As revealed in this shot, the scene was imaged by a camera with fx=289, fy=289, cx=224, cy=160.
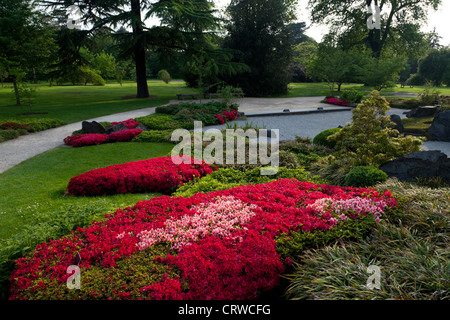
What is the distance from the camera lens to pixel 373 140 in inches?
242

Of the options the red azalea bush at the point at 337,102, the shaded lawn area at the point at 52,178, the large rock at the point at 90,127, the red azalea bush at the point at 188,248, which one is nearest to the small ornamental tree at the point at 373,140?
the red azalea bush at the point at 188,248

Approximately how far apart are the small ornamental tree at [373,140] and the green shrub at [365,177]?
685 mm

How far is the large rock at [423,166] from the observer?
5.07m

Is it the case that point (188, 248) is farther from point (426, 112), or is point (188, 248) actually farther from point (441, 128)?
point (426, 112)

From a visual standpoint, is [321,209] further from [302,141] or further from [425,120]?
[425,120]

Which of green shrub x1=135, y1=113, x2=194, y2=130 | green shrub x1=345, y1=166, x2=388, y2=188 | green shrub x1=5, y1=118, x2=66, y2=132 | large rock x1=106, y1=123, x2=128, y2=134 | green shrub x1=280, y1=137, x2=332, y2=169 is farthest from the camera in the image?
green shrub x1=135, y1=113, x2=194, y2=130

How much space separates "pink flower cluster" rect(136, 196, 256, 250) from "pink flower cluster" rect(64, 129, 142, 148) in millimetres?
6905

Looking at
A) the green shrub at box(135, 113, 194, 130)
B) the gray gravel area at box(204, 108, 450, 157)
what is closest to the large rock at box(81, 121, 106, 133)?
the green shrub at box(135, 113, 194, 130)

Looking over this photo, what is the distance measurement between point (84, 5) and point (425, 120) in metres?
22.3

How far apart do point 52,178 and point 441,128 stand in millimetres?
12070

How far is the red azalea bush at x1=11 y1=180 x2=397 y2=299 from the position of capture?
8.27 feet

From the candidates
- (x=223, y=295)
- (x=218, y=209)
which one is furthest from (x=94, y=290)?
(x=218, y=209)

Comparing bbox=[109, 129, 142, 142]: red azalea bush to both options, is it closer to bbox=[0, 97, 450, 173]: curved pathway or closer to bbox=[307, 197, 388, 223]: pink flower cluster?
bbox=[0, 97, 450, 173]: curved pathway

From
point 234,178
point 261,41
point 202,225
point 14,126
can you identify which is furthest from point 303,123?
point 261,41
